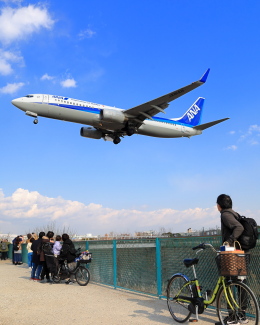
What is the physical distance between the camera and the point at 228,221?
5.55 meters

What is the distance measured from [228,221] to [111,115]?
19.9m

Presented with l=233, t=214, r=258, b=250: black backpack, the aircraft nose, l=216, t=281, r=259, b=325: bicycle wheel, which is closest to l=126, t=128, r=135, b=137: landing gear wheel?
the aircraft nose

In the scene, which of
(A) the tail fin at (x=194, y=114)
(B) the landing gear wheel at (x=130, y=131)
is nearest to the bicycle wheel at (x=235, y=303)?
(B) the landing gear wheel at (x=130, y=131)

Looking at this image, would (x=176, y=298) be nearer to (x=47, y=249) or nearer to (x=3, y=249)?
(x=47, y=249)

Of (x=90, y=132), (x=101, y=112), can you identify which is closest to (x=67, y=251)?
(x=101, y=112)

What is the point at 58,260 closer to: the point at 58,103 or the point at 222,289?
the point at 222,289

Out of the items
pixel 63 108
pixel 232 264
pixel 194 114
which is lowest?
pixel 232 264

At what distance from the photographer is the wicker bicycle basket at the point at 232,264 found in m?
5.09

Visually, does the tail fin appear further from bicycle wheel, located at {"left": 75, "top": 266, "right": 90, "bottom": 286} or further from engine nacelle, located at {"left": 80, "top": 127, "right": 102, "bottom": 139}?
bicycle wheel, located at {"left": 75, "top": 266, "right": 90, "bottom": 286}

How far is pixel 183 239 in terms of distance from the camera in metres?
7.71

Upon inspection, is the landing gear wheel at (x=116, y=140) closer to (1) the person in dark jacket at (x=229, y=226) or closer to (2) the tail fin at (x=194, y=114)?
(2) the tail fin at (x=194, y=114)

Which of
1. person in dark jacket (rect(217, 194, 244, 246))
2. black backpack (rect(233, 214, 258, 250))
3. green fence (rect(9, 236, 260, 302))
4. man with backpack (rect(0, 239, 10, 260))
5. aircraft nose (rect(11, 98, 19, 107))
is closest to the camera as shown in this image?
person in dark jacket (rect(217, 194, 244, 246))

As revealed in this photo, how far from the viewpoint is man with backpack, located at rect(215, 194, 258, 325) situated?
5.29m

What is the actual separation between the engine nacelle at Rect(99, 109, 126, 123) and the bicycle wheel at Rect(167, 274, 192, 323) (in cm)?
1907
